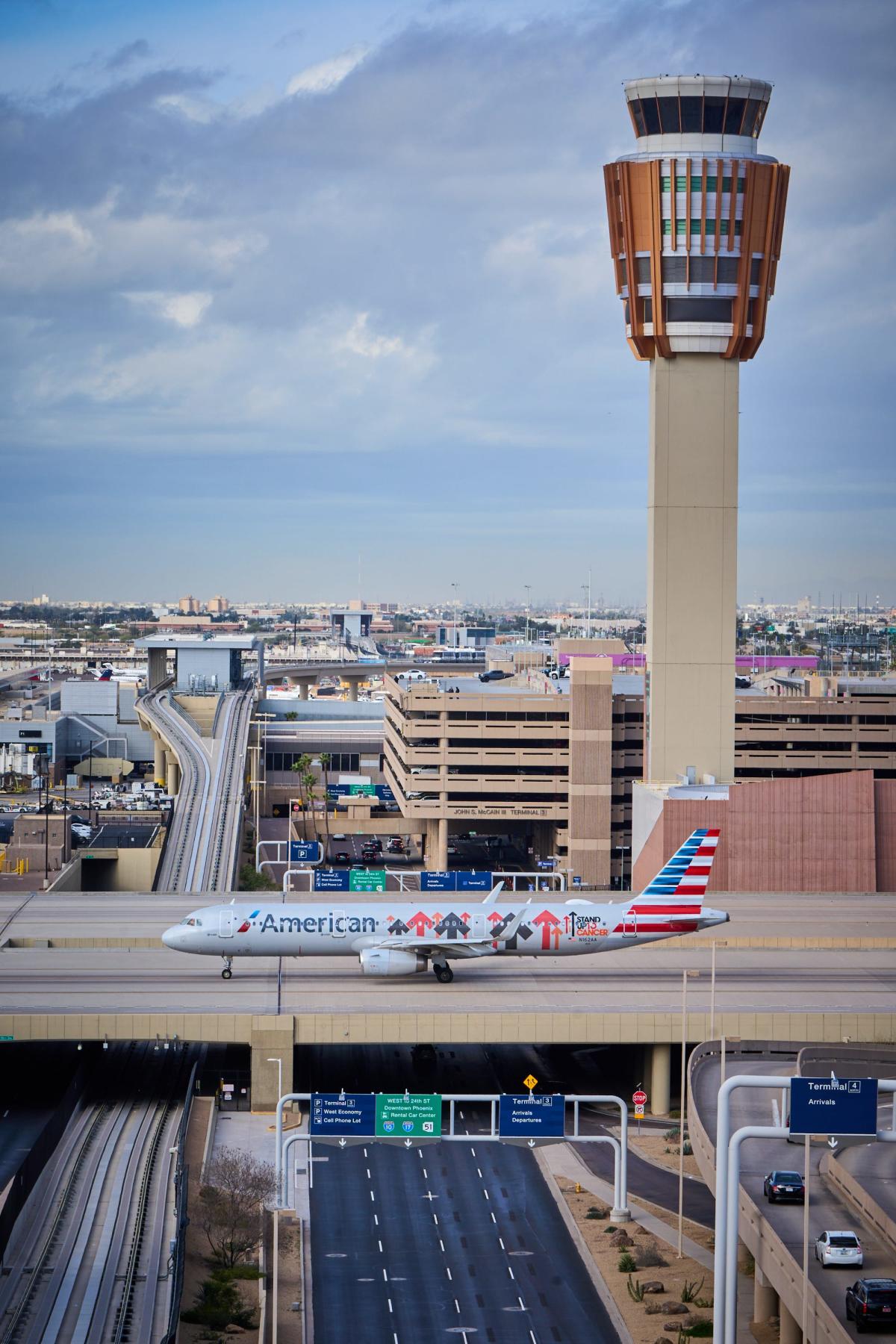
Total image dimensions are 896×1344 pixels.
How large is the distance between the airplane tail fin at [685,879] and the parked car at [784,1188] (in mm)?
35120

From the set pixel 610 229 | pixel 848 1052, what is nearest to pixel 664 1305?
pixel 848 1052

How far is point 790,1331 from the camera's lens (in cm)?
4422

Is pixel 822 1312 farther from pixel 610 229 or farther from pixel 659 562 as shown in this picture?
pixel 610 229

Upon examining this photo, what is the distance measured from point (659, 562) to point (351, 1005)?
53.0m

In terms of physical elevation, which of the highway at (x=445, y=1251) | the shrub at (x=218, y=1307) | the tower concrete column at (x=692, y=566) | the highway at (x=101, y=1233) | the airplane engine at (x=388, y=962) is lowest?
the highway at (x=445, y=1251)

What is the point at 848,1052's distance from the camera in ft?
206

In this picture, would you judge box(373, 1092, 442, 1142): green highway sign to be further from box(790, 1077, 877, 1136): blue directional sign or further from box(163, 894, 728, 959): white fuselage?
box(163, 894, 728, 959): white fuselage

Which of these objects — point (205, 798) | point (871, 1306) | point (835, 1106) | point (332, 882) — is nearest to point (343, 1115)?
point (835, 1106)

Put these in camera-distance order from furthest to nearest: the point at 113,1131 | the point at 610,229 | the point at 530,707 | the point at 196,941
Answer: the point at 530,707
the point at 610,229
the point at 196,941
the point at 113,1131

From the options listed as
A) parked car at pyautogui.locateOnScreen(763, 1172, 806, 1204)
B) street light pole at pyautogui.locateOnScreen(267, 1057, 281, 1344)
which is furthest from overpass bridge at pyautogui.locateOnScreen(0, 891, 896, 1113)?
parked car at pyautogui.locateOnScreen(763, 1172, 806, 1204)

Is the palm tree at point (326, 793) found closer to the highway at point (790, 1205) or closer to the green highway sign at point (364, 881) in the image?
the green highway sign at point (364, 881)

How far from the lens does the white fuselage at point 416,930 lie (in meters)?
82.7

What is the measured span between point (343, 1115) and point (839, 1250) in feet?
64.6

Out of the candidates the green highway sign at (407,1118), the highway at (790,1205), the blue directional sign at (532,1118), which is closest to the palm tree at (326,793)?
the highway at (790,1205)
